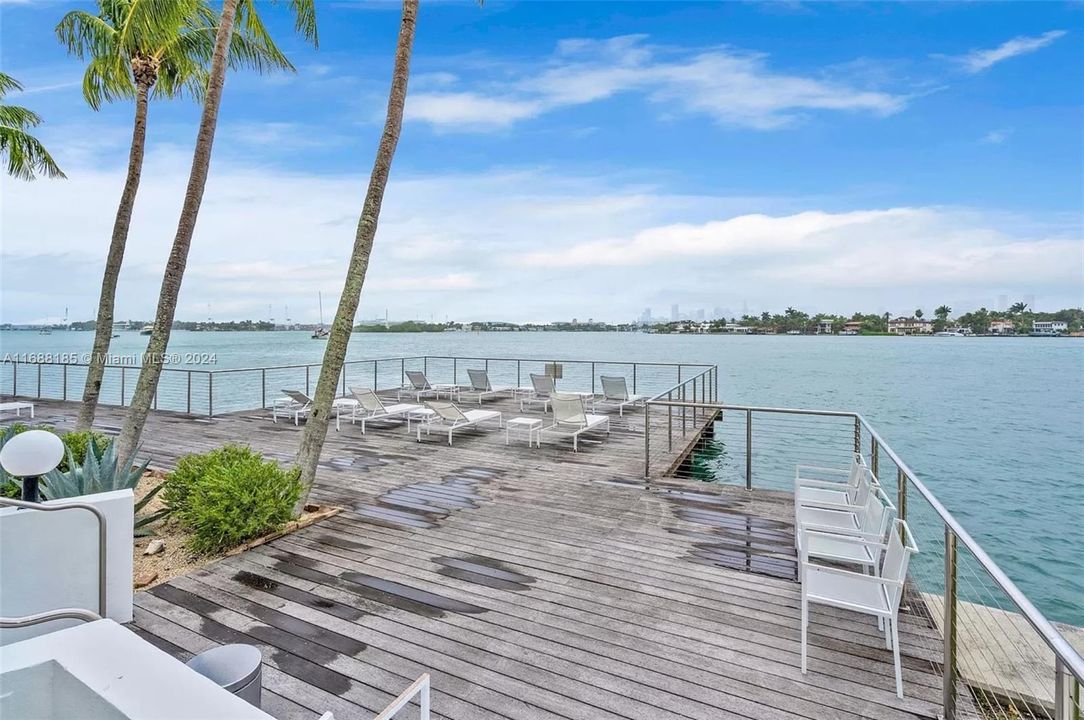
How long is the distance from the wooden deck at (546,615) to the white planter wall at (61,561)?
0.31 m

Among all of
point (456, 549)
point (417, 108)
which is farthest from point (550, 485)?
point (417, 108)

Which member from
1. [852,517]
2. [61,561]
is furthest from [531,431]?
[61,561]

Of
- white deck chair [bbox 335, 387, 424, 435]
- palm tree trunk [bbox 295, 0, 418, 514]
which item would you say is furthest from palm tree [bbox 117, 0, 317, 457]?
white deck chair [bbox 335, 387, 424, 435]

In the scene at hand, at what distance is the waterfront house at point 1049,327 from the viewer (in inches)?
2392

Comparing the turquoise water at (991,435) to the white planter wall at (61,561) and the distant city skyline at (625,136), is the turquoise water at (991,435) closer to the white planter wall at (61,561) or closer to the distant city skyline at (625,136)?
the distant city skyline at (625,136)

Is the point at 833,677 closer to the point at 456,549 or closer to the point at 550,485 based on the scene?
the point at 456,549

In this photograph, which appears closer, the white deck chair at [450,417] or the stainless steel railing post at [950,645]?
the stainless steel railing post at [950,645]

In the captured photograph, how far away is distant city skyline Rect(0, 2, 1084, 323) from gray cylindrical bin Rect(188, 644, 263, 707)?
9.57m

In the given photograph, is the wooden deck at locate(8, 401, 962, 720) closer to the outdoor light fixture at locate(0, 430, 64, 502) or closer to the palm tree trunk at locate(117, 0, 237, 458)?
the outdoor light fixture at locate(0, 430, 64, 502)

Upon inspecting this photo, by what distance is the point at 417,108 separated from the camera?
12078 mm

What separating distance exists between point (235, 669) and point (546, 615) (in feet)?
5.55

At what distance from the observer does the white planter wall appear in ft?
8.37

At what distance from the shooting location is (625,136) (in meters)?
17.7

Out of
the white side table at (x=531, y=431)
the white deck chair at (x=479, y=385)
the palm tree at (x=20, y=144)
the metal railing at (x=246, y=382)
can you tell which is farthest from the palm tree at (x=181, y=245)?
the metal railing at (x=246, y=382)
